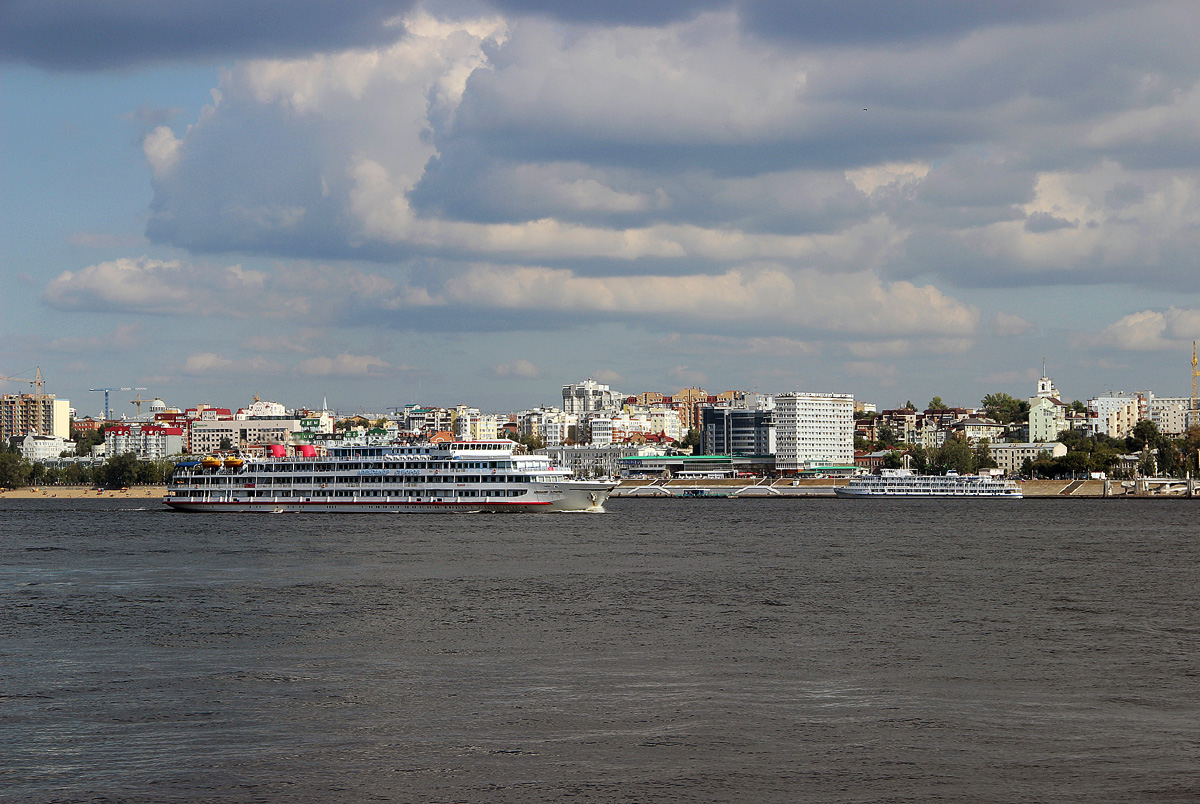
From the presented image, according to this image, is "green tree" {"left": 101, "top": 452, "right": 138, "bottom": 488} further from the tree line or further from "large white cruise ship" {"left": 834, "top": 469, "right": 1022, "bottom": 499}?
"large white cruise ship" {"left": 834, "top": 469, "right": 1022, "bottom": 499}

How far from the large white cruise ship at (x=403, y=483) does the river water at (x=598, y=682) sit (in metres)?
35.4

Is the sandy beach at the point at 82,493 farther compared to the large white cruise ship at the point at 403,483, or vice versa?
the sandy beach at the point at 82,493

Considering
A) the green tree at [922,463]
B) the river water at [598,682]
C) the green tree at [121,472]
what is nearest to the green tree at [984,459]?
the green tree at [922,463]

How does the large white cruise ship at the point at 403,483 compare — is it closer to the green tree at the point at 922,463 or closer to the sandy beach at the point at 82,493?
the sandy beach at the point at 82,493

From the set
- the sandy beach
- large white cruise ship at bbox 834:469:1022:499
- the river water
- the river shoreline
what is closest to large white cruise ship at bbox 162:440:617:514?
the river water

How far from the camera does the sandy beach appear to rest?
6841 inches

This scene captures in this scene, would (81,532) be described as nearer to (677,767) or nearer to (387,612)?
(387,612)

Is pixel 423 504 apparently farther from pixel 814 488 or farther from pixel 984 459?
pixel 984 459

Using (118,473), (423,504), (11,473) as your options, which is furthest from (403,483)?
(11,473)

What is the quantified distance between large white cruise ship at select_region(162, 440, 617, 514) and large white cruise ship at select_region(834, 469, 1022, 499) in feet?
211

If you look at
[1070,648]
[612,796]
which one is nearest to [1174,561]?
[1070,648]

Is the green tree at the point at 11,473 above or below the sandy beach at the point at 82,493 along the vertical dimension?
above

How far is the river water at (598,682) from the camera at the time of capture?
15.8 meters

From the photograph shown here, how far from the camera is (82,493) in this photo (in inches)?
7136
